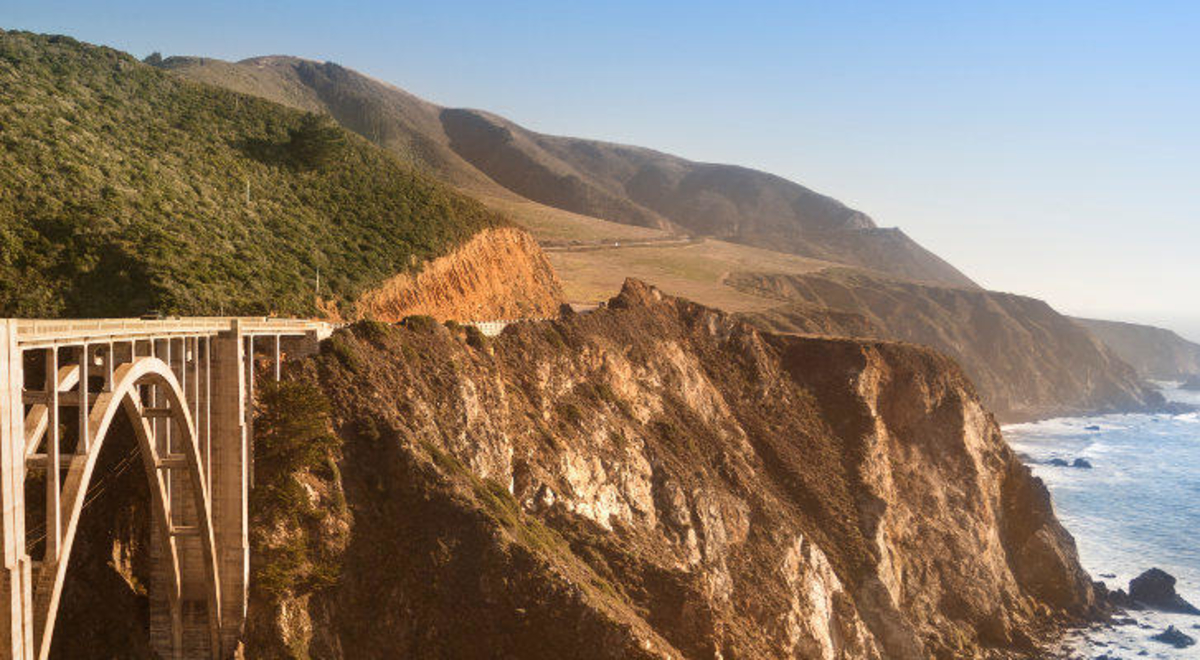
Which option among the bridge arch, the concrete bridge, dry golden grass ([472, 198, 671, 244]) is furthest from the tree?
dry golden grass ([472, 198, 671, 244])

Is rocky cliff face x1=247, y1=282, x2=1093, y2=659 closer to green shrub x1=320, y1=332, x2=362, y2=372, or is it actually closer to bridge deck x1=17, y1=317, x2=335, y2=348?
green shrub x1=320, y1=332, x2=362, y2=372

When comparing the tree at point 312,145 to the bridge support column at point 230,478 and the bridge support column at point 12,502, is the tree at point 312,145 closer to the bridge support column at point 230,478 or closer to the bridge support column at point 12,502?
the bridge support column at point 230,478

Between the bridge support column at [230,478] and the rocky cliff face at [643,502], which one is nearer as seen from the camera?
the bridge support column at [230,478]

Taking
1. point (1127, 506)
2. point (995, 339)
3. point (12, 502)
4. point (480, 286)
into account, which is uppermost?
point (480, 286)

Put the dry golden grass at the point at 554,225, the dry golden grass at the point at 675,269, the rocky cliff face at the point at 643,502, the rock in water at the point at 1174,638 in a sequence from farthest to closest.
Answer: the dry golden grass at the point at 554,225 < the dry golden grass at the point at 675,269 < the rock in water at the point at 1174,638 < the rocky cliff face at the point at 643,502

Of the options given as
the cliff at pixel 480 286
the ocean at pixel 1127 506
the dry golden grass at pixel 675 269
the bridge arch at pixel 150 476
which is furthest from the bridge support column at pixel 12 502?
the dry golden grass at pixel 675 269

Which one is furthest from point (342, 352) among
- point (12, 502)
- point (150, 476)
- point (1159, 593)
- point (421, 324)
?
point (1159, 593)

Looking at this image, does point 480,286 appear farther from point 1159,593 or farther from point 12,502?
point 1159,593

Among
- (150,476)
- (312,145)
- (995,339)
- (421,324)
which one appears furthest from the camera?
(995,339)
